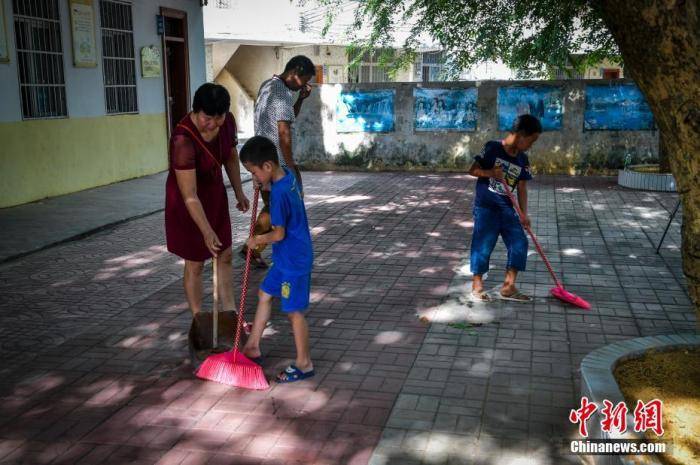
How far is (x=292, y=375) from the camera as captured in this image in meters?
4.17

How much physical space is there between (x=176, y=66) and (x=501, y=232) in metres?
10.1

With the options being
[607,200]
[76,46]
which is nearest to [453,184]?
[607,200]

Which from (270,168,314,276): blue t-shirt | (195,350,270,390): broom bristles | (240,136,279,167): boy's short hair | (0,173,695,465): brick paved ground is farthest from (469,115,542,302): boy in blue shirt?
(195,350,270,390): broom bristles

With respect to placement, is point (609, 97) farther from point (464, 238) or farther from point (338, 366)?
point (338, 366)

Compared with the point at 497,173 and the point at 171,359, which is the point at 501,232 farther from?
the point at 171,359

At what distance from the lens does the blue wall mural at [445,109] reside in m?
13.6

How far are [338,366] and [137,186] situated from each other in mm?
8138

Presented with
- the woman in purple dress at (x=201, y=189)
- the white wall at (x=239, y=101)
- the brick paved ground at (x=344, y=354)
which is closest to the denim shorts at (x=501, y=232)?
the brick paved ground at (x=344, y=354)

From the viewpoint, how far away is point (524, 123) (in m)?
5.16

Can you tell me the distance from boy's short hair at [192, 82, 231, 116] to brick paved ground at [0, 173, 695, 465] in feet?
5.24

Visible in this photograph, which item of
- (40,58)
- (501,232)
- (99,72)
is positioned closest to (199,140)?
(501,232)

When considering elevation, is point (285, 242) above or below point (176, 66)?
below

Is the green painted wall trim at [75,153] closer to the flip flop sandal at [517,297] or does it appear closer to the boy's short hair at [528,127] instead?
the flip flop sandal at [517,297]

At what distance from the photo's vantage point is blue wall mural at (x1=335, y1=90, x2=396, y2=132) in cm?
1397
